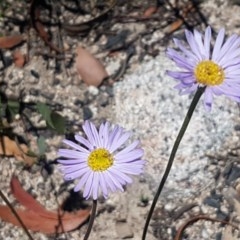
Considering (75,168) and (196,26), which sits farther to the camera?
(196,26)

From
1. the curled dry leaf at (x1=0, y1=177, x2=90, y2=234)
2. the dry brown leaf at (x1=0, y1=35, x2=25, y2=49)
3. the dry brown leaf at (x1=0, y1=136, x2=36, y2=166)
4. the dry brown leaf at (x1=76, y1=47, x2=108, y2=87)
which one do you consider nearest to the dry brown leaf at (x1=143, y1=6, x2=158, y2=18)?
the dry brown leaf at (x1=76, y1=47, x2=108, y2=87)

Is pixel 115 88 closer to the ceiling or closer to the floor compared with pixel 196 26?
closer to the floor

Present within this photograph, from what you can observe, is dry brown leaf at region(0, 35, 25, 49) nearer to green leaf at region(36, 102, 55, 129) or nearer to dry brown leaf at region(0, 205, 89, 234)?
green leaf at region(36, 102, 55, 129)

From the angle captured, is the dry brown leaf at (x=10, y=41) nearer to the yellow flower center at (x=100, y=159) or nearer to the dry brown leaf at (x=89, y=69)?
the dry brown leaf at (x=89, y=69)

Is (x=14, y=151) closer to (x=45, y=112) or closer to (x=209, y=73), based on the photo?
(x=45, y=112)

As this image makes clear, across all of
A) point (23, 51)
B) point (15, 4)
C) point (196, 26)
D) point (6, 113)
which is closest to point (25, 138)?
point (6, 113)

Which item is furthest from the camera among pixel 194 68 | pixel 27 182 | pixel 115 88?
pixel 115 88

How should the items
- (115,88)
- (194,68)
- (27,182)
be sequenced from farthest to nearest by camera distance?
(115,88) < (27,182) < (194,68)

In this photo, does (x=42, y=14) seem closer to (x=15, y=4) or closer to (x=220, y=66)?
(x=15, y=4)
